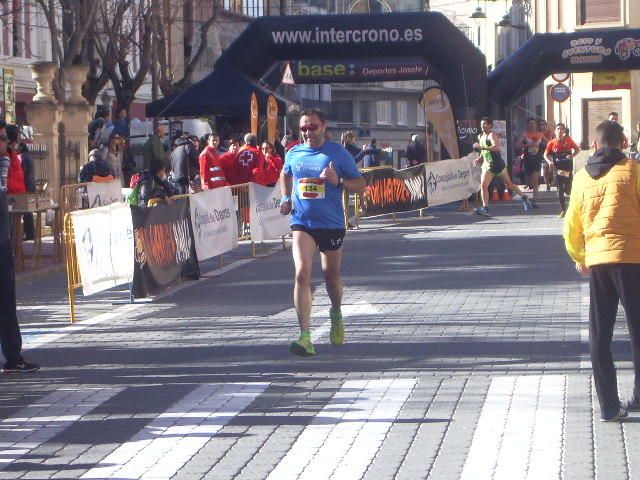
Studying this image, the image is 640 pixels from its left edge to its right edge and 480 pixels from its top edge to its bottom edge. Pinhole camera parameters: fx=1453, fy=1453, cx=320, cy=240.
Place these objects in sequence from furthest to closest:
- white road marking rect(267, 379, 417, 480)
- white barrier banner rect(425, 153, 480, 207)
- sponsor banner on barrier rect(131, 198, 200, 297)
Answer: white barrier banner rect(425, 153, 480, 207) < sponsor banner on barrier rect(131, 198, 200, 297) < white road marking rect(267, 379, 417, 480)

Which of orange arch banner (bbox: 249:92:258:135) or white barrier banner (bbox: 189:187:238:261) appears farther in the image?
orange arch banner (bbox: 249:92:258:135)

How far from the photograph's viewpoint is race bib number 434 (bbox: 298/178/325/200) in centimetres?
1105

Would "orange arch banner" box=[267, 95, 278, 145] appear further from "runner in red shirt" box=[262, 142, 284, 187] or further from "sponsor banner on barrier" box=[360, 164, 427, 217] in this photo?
"sponsor banner on barrier" box=[360, 164, 427, 217]

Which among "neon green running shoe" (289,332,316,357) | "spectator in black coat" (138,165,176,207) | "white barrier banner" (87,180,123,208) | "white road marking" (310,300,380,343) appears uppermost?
"spectator in black coat" (138,165,176,207)

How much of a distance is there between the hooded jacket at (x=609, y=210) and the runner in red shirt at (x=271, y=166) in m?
15.6

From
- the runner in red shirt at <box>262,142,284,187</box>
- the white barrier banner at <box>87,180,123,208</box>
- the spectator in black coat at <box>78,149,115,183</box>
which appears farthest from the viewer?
the runner in red shirt at <box>262,142,284,187</box>

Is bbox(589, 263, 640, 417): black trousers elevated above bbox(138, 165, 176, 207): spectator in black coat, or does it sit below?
below

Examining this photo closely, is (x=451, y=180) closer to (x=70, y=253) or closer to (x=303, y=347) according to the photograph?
(x=70, y=253)

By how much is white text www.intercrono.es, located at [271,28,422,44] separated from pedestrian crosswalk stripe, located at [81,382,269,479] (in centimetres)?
2097

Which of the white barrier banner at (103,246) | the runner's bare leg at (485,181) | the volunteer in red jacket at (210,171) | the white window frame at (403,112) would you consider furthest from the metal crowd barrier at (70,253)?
the white window frame at (403,112)

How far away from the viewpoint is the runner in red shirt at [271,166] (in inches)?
961

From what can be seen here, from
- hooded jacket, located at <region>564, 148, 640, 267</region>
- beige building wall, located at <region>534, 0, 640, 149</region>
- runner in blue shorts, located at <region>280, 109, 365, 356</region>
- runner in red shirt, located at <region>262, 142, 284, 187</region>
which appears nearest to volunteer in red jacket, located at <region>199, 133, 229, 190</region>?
runner in red shirt, located at <region>262, 142, 284, 187</region>

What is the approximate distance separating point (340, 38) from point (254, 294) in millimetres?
15403

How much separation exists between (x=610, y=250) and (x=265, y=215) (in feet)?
43.0
